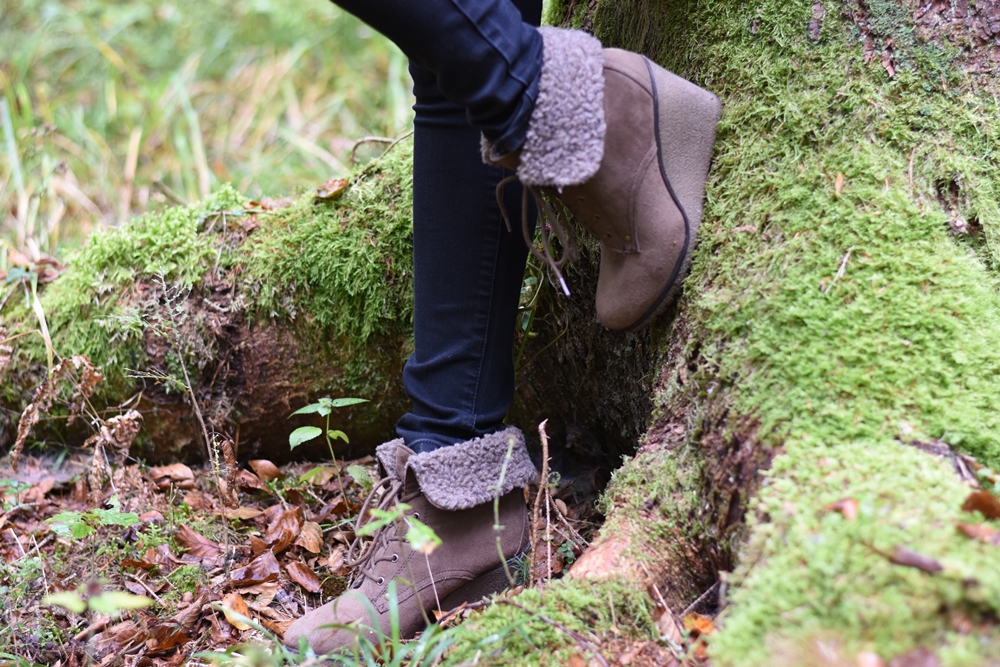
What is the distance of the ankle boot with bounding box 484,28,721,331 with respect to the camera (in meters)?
1.27

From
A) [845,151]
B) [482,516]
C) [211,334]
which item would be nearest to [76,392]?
[211,334]

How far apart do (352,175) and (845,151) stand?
139cm

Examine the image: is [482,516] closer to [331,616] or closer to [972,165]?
[331,616]

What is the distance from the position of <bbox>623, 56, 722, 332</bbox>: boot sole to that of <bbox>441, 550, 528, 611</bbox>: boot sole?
24.8 inches

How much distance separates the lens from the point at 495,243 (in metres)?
1.53

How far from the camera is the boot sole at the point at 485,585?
62.6 inches

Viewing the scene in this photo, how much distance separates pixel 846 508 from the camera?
3.23ft

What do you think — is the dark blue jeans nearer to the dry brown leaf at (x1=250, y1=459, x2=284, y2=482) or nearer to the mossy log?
the mossy log

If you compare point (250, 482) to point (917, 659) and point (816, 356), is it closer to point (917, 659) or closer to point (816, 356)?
point (816, 356)

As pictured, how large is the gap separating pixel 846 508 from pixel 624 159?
0.74m

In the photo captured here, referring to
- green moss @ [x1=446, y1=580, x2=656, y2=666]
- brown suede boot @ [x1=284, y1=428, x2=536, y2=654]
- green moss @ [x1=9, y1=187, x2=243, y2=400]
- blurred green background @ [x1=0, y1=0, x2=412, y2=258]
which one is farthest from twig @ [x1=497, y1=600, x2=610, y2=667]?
blurred green background @ [x1=0, y1=0, x2=412, y2=258]

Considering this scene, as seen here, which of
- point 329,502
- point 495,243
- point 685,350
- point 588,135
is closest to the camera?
point 588,135

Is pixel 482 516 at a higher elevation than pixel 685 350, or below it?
below

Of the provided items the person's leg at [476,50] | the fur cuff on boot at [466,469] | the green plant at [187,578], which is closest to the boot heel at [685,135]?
the person's leg at [476,50]
